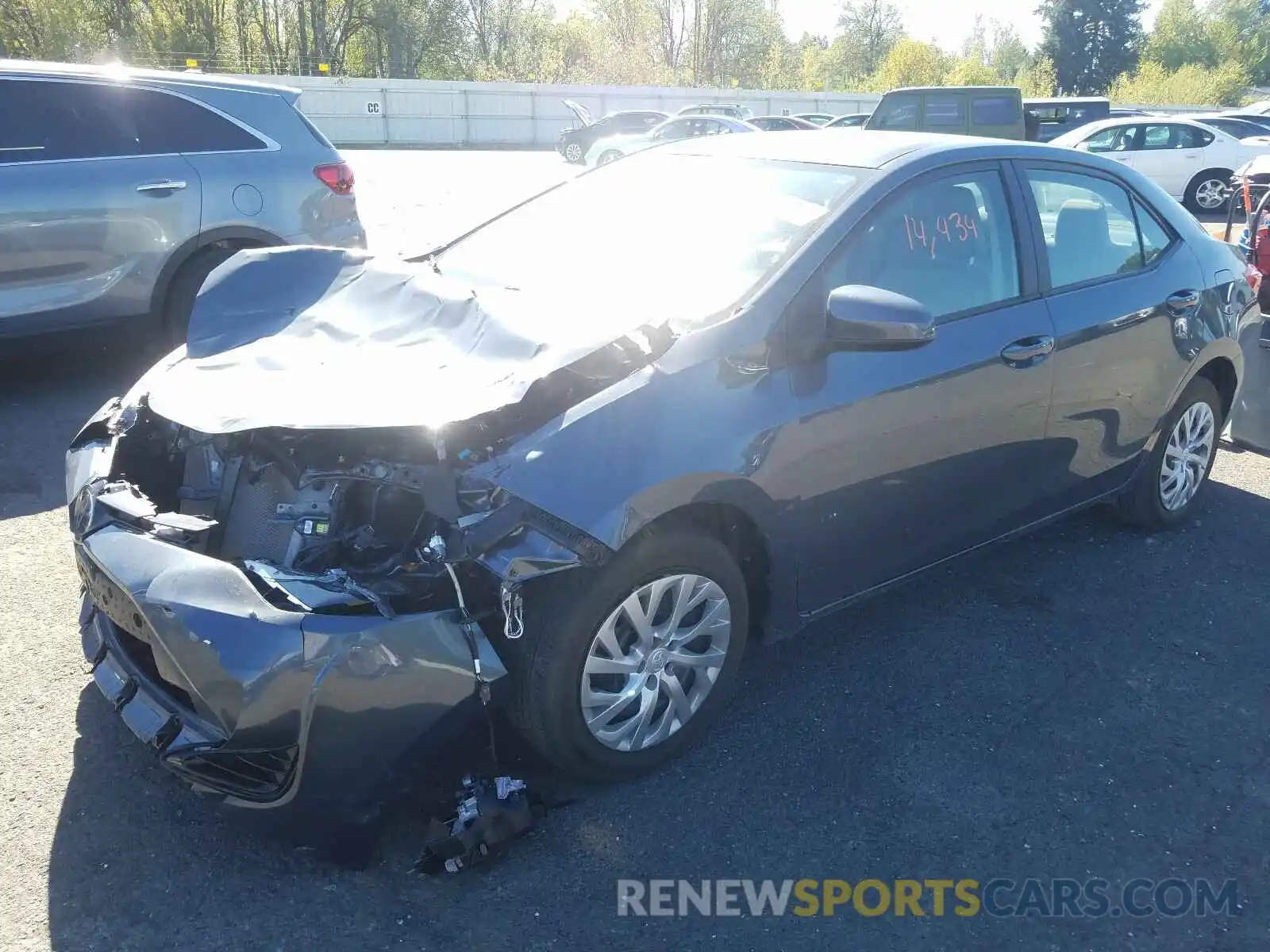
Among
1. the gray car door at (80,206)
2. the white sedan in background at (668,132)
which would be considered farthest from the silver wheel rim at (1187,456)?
the white sedan in background at (668,132)

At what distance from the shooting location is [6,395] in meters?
6.17

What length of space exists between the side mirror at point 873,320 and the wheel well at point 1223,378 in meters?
2.38

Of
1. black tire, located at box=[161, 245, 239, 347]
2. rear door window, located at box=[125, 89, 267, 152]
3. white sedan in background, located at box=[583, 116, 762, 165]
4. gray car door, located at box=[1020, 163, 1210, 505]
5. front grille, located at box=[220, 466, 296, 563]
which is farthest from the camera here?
white sedan in background, located at box=[583, 116, 762, 165]

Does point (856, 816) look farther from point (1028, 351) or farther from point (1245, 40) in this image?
point (1245, 40)

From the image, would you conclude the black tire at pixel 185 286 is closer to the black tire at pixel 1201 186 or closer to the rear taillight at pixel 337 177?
the rear taillight at pixel 337 177

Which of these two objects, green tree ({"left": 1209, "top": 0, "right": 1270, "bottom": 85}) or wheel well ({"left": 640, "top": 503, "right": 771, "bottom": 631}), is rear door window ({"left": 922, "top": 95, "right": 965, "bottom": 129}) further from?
green tree ({"left": 1209, "top": 0, "right": 1270, "bottom": 85})

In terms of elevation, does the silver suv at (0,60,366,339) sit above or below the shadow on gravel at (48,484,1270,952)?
above

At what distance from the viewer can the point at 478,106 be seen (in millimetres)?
40969

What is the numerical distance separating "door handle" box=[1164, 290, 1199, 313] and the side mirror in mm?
1886

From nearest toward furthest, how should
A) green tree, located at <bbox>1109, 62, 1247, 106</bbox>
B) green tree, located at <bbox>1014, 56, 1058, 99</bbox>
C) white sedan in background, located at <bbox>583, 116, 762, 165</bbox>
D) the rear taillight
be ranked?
the rear taillight → white sedan in background, located at <bbox>583, 116, 762, 165</bbox> → green tree, located at <bbox>1109, 62, 1247, 106</bbox> → green tree, located at <bbox>1014, 56, 1058, 99</bbox>

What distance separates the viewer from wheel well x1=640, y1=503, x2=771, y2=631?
2.90m

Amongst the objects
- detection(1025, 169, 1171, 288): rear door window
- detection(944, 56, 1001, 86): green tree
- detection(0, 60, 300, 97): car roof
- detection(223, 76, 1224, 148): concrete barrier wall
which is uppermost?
detection(944, 56, 1001, 86): green tree

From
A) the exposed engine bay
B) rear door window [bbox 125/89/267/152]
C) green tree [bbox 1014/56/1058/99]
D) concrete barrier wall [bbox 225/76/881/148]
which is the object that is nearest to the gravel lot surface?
the exposed engine bay

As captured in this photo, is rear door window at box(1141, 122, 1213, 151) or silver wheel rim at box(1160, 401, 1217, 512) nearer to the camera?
silver wheel rim at box(1160, 401, 1217, 512)
